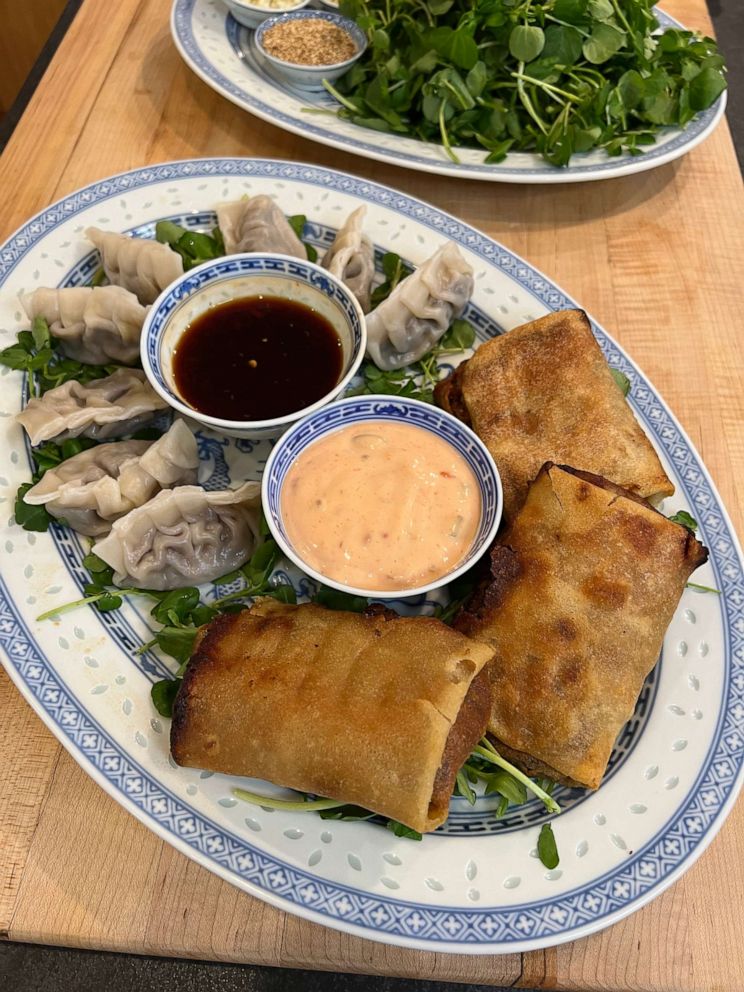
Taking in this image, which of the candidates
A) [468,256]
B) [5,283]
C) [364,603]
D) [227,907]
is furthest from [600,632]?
[5,283]

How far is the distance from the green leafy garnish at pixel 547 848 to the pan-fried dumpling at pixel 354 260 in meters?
2.15

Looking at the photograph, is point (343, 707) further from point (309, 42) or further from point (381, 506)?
point (309, 42)

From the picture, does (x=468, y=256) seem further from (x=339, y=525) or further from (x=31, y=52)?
(x=31, y=52)

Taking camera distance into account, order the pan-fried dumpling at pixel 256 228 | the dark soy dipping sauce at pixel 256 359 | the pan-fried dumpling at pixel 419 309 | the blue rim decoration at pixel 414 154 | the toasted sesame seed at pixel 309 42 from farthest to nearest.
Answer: the toasted sesame seed at pixel 309 42
the blue rim decoration at pixel 414 154
the pan-fried dumpling at pixel 256 228
the pan-fried dumpling at pixel 419 309
the dark soy dipping sauce at pixel 256 359

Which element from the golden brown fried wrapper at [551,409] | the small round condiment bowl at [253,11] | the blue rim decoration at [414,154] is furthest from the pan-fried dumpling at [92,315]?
the small round condiment bowl at [253,11]

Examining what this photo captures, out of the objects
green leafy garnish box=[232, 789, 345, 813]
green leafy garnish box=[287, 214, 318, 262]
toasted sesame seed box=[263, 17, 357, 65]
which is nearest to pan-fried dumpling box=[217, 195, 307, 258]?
green leafy garnish box=[287, 214, 318, 262]

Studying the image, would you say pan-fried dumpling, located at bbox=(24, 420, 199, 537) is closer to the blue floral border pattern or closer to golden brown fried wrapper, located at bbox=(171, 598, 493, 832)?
the blue floral border pattern

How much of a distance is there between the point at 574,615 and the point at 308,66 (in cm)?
329

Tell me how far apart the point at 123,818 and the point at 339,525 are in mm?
1080

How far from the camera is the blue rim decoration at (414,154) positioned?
3834mm

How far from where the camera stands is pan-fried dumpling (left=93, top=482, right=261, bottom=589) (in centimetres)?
262

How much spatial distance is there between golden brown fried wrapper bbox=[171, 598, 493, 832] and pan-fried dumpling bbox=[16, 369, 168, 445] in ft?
3.29

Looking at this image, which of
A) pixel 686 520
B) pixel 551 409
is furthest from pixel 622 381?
pixel 686 520

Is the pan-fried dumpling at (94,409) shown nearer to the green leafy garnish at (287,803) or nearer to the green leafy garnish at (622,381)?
the green leafy garnish at (287,803)
